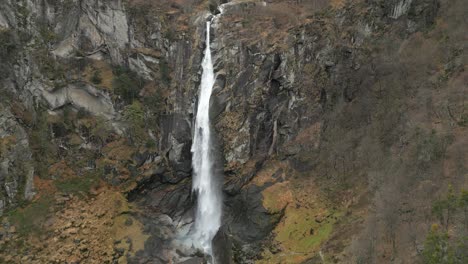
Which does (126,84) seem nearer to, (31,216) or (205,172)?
(205,172)

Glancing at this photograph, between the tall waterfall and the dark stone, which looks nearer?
the dark stone

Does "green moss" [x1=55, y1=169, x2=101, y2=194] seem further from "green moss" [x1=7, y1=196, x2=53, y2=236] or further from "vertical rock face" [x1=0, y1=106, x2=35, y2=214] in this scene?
"vertical rock face" [x1=0, y1=106, x2=35, y2=214]

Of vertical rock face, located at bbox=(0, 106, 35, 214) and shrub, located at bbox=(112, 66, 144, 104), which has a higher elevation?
shrub, located at bbox=(112, 66, 144, 104)

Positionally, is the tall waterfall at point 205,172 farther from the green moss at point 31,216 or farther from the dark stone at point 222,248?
the green moss at point 31,216

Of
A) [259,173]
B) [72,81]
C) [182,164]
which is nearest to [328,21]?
[259,173]

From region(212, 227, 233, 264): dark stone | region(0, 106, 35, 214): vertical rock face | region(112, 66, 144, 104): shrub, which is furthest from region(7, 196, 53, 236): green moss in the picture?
region(212, 227, 233, 264): dark stone

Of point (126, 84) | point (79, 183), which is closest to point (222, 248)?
point (79, 183)
